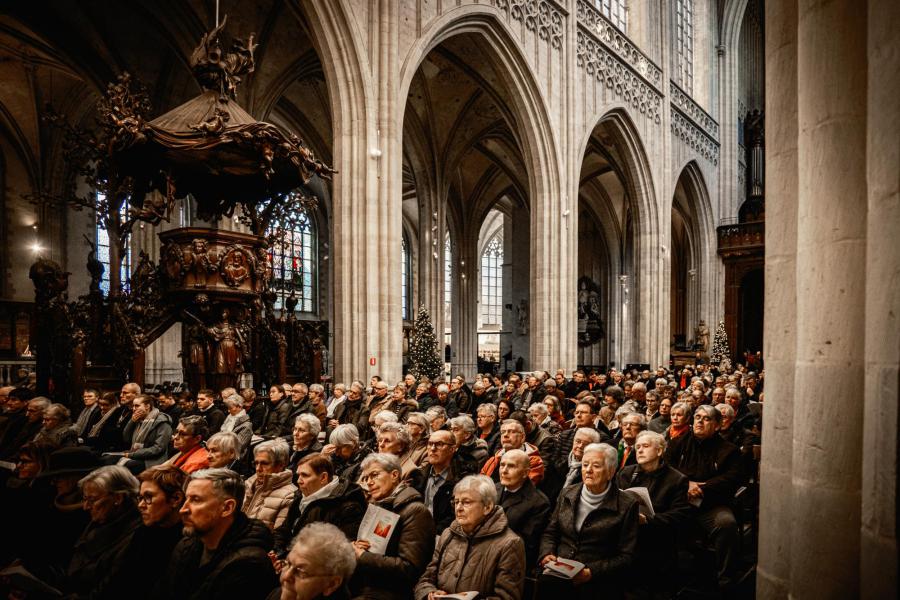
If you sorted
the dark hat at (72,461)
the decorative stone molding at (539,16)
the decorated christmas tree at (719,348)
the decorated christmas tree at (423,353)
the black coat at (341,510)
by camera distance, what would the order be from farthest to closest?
1. the decorated christmas tree at (719,348)
2. the decorated christmas tree at (423,353)
3. the decorative stone molding at (539,16)
4. the dark hat at (72,461)
5. the black coat at (341,510)

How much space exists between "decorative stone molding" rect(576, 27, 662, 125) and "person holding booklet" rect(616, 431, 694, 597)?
14915 mm

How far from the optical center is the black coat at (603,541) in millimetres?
2875

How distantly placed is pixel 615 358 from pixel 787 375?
2763 centimetres

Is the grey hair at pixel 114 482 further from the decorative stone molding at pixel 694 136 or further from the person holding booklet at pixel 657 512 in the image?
the decorative stone molding at pixel 694 136

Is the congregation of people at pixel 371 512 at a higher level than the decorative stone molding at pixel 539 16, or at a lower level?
lower

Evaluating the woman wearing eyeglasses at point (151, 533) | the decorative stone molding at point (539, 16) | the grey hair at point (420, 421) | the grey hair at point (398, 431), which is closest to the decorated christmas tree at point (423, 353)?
the decorative stone molding at point (539, 16)

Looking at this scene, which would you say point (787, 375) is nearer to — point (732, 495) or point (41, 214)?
point (732, 495)

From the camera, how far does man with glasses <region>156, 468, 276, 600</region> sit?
2305 mm

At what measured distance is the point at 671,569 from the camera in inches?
131

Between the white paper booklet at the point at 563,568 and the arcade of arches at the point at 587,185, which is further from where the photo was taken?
the white paper booklet at the point at 563,568

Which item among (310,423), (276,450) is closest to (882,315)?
(276,450)

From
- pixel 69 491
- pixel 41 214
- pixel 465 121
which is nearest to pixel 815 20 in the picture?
pixel 69 491

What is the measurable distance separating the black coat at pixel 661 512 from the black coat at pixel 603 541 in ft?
0.66

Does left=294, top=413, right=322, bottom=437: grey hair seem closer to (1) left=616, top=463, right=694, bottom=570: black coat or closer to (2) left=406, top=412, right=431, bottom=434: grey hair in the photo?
(2) left=406, top=412, right=431, bottom=434: grey hair
